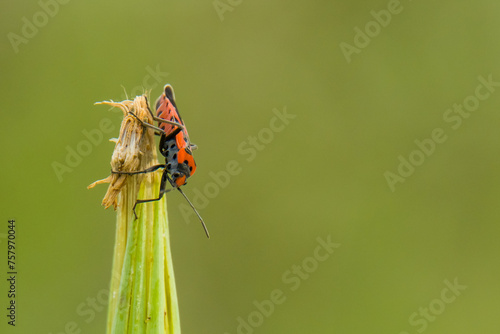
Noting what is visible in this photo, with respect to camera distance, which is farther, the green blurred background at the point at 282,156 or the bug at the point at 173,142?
the green blurred background at the point at 282,156

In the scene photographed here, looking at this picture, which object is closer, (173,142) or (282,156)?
(173,142)

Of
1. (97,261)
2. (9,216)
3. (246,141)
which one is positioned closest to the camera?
(9,216)

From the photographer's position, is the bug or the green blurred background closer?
the bug

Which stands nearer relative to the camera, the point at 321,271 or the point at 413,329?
the point at 413,329

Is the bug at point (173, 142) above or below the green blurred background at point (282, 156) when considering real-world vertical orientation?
below

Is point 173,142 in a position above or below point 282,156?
below

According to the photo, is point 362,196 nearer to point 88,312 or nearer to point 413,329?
point 413,329

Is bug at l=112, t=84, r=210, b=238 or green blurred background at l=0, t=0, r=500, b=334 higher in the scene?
green blurred background at l=0, t=0, r=500, b=334

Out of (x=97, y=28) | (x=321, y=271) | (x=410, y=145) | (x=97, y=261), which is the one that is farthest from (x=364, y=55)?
(x=97, y=261)
